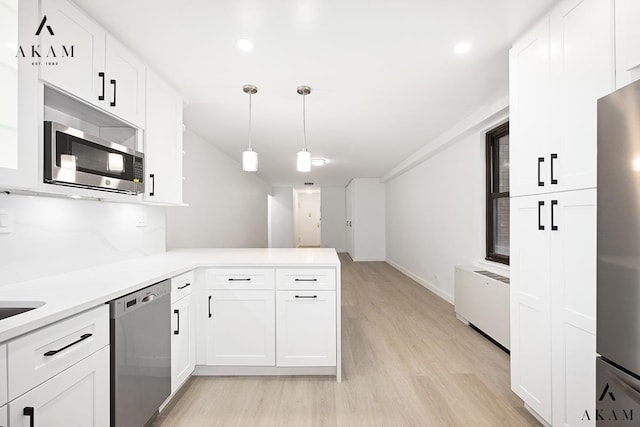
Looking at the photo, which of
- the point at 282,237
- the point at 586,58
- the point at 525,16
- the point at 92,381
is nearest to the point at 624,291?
the point at 586,58

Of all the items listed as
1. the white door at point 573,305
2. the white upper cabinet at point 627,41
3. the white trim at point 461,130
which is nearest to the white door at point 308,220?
the white trim at point 461,130

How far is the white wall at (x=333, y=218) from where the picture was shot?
10.6 meters

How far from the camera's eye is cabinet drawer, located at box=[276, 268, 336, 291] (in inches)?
92.7

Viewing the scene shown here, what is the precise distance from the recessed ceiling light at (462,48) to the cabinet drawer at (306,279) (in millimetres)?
1760

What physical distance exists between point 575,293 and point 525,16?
1.53 meters

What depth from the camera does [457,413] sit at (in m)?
1.96

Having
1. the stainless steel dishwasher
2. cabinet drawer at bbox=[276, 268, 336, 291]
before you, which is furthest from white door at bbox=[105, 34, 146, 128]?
cabinet drawer at bbox=[276, 268, 336, 291]

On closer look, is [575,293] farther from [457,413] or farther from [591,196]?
[457,413]

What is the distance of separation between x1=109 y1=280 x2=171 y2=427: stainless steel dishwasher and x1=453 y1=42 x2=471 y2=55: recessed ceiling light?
7.96 ft

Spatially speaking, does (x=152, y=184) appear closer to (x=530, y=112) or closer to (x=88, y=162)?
(x=88, y=162)

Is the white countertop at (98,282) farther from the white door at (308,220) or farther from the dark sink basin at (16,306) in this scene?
the white door at (308,220)

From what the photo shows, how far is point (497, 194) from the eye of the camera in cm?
349


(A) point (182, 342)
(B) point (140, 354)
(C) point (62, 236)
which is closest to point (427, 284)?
(A) point (182, 342)

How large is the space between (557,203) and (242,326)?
218 cm
